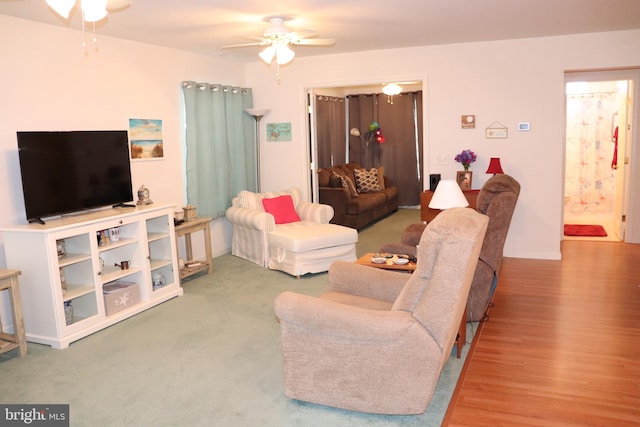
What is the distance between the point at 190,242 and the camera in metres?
5.57

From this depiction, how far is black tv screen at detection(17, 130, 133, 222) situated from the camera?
379 centimetres

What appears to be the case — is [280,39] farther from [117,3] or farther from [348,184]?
[348,184]

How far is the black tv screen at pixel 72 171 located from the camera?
12.4 ft

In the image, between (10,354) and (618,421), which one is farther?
(10,354)

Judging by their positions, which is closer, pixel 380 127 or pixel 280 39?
pixel 280 39

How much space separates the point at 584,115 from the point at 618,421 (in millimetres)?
6663

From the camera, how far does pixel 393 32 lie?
512 centimetres

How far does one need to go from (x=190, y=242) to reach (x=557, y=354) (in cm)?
365

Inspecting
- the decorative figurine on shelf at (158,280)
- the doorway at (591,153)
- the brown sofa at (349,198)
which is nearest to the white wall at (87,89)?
the decorative figurine on shelf at (158,280)

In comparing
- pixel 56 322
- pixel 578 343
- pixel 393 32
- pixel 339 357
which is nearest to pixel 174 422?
pixel 339 357

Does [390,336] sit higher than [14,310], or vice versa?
[390,336]

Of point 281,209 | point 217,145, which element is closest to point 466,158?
point 281,209

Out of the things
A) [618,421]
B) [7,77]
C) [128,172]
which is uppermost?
[7,77]

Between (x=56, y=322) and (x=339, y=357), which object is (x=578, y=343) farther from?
(x=56, y=322)
